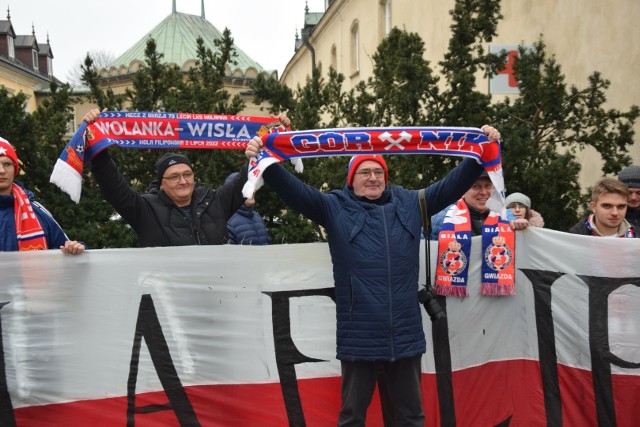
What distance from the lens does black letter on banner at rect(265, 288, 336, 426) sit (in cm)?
376

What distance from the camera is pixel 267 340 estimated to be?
12.5 feet

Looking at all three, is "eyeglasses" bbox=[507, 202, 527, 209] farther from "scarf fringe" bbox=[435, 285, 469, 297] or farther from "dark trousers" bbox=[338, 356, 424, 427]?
"dark trousers" bbox=[338, 356, 424, 427]

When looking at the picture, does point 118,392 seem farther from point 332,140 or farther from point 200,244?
point 332,140

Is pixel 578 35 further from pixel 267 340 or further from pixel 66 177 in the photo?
pixel 66 177

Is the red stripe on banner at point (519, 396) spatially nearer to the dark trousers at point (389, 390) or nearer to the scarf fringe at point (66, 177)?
the dark trousers at point (389, 390)

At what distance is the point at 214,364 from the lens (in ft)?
12.3

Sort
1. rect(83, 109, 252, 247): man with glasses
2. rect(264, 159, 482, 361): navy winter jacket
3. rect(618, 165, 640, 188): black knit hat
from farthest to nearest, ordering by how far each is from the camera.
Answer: rect(618, 165, 640, 188): black knit hat < rect(83, 109, 252, 247): man with glasses < rect(264, 159, 482, 361): navy winter jacket

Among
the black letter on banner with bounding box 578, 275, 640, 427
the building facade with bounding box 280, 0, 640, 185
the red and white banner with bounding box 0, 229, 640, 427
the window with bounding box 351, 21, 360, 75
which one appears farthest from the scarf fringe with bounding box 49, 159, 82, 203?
the window with bounding box 351, 21, 360, 75

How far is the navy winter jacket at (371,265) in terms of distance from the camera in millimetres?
3109

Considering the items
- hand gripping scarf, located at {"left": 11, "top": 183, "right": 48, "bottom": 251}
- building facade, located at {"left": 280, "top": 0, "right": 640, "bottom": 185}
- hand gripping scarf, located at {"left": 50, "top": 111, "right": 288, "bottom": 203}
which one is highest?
building facade, located at {"left": 280, "top": 0, "right": 640, "bottom": 185}

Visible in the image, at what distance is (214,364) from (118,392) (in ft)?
1.79

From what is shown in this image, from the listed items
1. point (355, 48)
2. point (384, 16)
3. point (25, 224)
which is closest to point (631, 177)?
point (25, 224)

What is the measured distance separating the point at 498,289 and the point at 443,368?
0.59 meters

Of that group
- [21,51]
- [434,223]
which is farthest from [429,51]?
[21,51]
